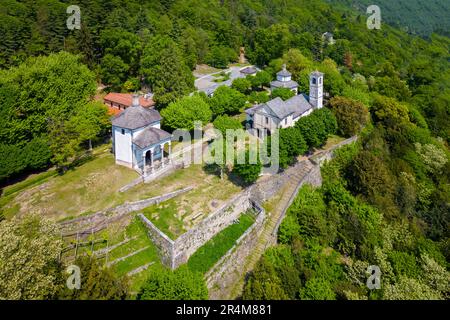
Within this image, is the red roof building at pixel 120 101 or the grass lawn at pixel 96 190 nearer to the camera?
the grass lawn at pixel 96 190

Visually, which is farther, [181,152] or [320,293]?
[181,152]

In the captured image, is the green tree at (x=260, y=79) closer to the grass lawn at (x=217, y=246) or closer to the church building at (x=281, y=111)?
the church building at (x=281, y=111)

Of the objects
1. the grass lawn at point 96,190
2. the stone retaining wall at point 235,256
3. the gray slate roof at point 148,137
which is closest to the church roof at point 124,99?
the grass lawn at point 96,190

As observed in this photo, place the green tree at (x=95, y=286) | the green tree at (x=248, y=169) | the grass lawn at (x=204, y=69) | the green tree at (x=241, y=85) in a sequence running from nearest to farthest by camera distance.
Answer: the green tree at (x=95, y=286)
the green tree at (x=248, y=169)
the green tree at (x=241, y=85)
the grass lawn at (x=204, y=69)

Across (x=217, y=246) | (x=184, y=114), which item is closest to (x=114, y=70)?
(x=184, y=114)
